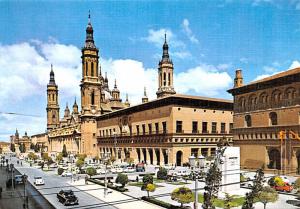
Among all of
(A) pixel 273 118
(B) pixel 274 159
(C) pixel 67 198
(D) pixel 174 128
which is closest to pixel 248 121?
(A) pixel 273 118

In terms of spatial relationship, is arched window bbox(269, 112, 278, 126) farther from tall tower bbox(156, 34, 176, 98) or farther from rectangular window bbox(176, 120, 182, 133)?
tall tower bbox(156, 34, 176, 98)

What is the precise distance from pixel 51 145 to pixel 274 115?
124 meters

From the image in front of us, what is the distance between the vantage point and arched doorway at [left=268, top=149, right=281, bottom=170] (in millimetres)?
42125

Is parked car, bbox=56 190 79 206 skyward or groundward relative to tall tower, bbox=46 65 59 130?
groundward

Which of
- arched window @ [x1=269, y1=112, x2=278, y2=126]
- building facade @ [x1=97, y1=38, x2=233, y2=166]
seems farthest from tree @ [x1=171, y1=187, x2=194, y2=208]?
building facade @ [x1=97, y1=38, x2=233, y2=166]

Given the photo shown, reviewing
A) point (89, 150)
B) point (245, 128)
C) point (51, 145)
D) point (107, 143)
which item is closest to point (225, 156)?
point (245, 128)

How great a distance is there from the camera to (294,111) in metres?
39.2

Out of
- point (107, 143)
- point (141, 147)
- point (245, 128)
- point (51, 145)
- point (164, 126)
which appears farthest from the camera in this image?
point (51, 145)

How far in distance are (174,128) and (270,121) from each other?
721 inches

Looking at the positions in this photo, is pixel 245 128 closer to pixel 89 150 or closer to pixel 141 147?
pixel 141 147

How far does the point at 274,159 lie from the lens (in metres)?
42.8

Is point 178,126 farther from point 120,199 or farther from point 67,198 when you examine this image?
point 67,198

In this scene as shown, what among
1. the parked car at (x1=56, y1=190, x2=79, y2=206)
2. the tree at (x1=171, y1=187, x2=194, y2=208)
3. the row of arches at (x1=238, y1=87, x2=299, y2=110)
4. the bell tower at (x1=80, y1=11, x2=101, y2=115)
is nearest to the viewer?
the tree at (x1=171, y1=187, x2=194, y2=208)

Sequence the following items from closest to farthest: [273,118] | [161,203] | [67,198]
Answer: [161,203]
[67,198]
[273,118]
